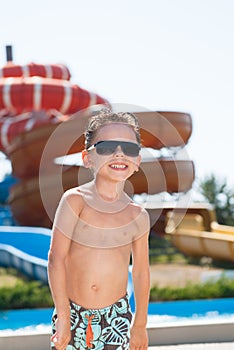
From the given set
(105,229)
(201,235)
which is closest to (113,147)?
(105,229)

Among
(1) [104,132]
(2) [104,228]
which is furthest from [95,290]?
(1) [104,132]

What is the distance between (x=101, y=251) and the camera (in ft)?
8.14

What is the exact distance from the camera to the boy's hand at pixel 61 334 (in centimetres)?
234

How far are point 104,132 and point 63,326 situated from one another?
786 millimetres

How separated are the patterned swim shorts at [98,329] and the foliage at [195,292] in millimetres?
8394

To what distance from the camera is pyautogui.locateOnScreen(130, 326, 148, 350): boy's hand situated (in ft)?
8.21

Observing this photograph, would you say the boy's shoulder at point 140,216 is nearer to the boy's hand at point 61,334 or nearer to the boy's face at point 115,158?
the boy's face at point 115,158

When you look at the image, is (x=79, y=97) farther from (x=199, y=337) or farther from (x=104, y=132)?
(x=104, y=132)

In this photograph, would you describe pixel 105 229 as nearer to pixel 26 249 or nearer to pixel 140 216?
pixel 140 216

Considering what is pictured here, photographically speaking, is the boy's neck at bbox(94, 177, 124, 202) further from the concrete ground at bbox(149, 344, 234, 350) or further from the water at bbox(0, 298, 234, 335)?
the water at bbox(0, 298, 234, 335)

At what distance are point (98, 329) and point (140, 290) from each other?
247 millimetres

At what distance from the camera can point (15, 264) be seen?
13.5 metres

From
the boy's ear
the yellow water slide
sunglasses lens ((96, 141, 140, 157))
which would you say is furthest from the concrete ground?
the yellow water slide

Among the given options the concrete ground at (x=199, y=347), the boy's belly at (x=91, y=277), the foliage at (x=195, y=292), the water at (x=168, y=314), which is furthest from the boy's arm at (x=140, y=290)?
the foliage at (x=195, y=292)
